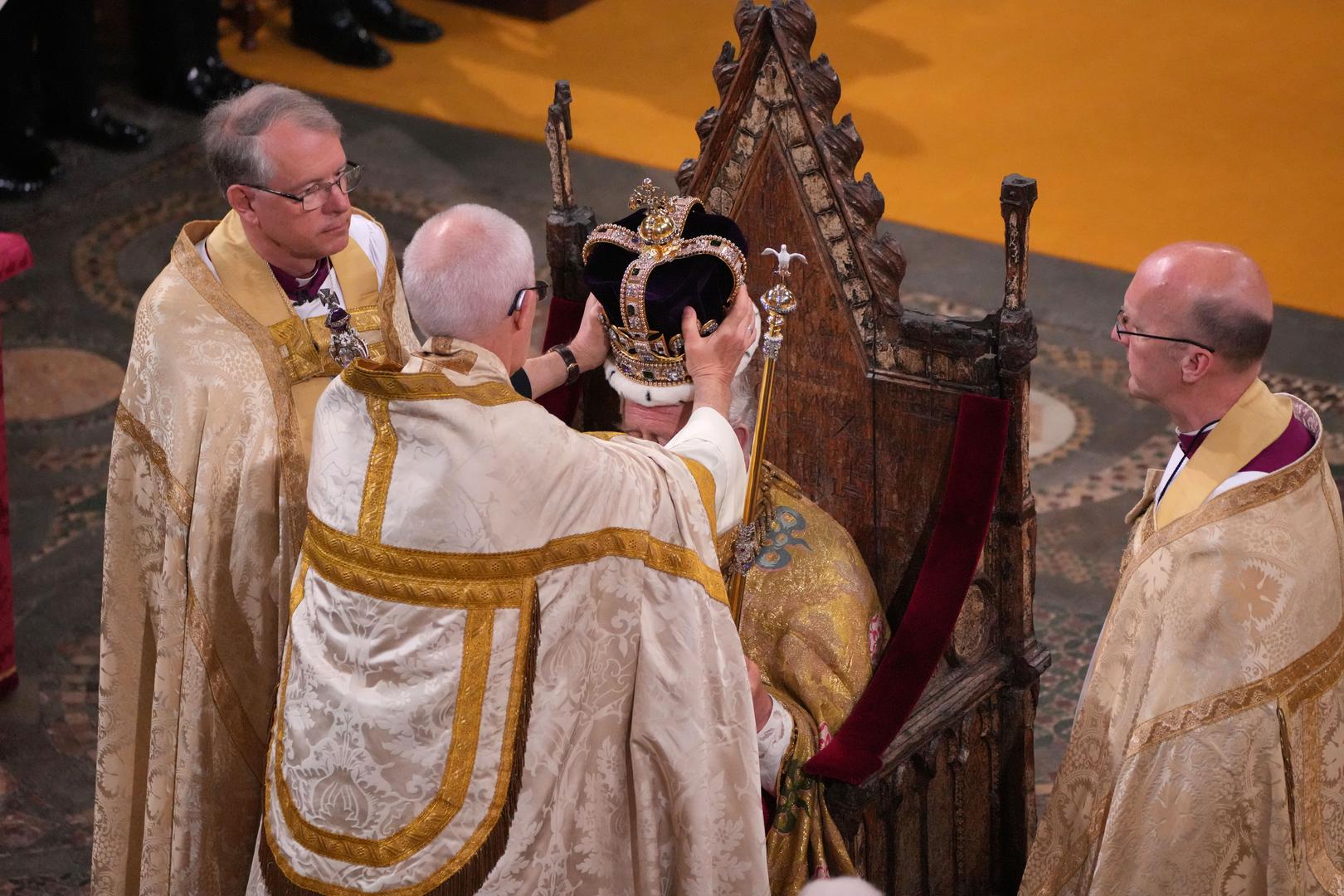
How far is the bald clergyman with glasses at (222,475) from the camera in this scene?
330 centimetres

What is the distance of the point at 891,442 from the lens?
3525 millimetres

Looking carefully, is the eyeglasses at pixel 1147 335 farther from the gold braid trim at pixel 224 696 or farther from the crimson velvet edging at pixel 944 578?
the gold braid trim at pixel 224 696

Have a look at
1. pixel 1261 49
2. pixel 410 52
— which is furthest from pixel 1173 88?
pixel 410 52

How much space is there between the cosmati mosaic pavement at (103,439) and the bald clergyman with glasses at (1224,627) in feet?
4.47

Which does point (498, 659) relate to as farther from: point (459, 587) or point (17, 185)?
point (17, 185)

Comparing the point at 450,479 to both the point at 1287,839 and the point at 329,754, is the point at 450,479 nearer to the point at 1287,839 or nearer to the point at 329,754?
the point at 329,754

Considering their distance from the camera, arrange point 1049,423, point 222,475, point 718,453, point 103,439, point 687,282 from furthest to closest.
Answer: point 103,439
point 1049,423
point 222,475
point 687,282
point 718,453

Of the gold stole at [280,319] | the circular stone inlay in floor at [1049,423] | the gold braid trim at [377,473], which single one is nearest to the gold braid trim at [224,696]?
the gold stole at [280,319]

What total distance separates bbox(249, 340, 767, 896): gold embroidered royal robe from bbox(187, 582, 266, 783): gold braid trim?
0.54 metres

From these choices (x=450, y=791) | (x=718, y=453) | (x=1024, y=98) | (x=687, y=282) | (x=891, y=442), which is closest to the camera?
(x=450, y=791)

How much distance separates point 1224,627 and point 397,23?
7.76 meters

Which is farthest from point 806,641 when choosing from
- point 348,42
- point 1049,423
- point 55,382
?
point 348,42

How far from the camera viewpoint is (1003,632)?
361 cm

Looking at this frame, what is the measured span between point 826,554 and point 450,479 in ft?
3.35
